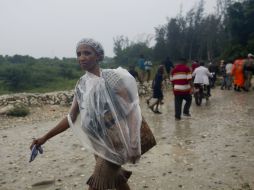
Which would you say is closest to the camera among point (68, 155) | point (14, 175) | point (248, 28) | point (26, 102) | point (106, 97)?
point (106, 97)

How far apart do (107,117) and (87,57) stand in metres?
0.49

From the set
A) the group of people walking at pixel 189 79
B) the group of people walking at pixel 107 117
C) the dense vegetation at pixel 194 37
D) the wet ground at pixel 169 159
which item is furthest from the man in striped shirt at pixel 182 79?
the dense vegetation at pixel 194 37

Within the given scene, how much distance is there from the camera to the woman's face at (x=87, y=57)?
3004mm

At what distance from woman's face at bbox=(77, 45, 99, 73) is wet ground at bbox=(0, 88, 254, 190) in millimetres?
2231

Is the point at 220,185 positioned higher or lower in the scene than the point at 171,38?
lower

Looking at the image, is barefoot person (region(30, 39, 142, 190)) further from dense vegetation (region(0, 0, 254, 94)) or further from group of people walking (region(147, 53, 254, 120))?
dense vegetation (region(0, 0, 254, 94))

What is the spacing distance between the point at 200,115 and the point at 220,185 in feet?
19.5

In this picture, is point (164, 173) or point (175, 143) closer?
point (164, 173)

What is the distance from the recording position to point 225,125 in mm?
8719

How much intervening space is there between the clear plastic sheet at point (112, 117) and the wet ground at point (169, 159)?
1.99 meters

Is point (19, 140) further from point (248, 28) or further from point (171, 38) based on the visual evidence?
point (171, 38)

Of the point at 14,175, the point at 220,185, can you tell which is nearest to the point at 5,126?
the point at 14,175

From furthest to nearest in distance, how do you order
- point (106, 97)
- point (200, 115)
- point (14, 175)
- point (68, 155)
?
point (200, 115) → point (68, 155) → point (14, 175) → point (106, 97)

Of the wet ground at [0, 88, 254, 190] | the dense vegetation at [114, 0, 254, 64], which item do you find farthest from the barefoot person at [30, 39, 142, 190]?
the dense vegetation at [114, 0, 254, 64]
